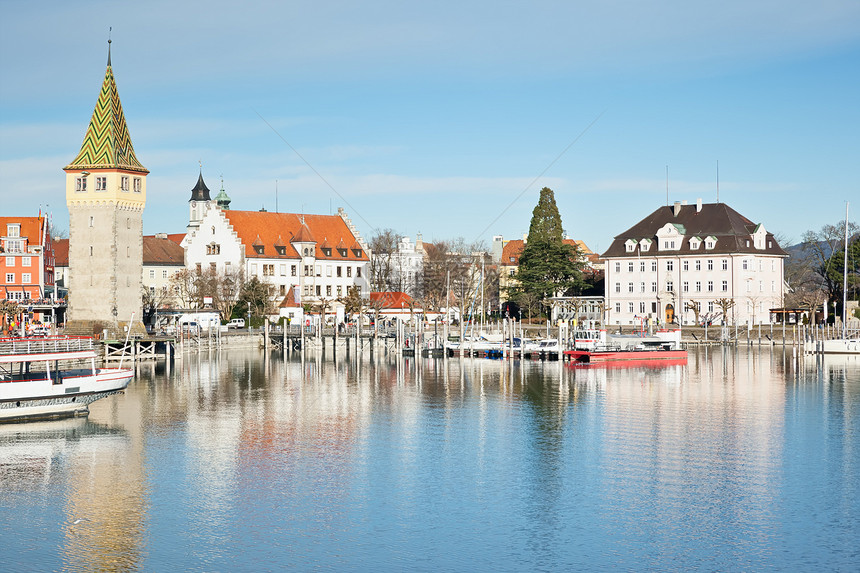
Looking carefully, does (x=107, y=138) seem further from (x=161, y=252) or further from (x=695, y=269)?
(x=695, y=269)

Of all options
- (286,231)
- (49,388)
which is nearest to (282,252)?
(286,231)

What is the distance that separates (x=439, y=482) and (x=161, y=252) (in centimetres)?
10488

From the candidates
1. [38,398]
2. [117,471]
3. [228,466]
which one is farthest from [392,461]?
[38,398]

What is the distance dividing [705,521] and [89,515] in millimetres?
17760

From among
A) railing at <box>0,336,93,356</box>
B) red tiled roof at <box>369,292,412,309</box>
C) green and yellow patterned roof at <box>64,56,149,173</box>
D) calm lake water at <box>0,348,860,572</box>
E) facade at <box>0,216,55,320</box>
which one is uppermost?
green and yellow patterned roof at <box>64,56,149,173</box>

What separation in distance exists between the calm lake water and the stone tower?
27920 millimetres

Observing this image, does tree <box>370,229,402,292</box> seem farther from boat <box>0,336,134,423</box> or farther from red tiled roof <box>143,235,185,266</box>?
boat <box>0,336,134,423</box>

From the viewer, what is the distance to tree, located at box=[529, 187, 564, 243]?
118312 mm

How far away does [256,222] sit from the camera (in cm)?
12862

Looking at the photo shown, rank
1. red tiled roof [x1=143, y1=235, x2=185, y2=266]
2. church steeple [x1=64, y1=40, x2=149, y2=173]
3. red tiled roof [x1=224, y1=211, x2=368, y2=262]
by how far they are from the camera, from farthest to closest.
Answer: red tiled roof [x1=143, y1=235, x2=185, y2=266]
red tiled roof [x1=224, y1=211, x2=368, y2=262]
church steeple [x1=64, y1=40, x2=149, y2=173]

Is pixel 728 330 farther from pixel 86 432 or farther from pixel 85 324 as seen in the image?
pixel 86 432

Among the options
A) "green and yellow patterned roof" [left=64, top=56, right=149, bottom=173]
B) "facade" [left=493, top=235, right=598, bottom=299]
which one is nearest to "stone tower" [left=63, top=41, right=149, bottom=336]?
"green and yellow patterned roof" [left=64, top=56, right=149, bottom=173]

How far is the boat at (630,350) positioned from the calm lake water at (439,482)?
21955 mm

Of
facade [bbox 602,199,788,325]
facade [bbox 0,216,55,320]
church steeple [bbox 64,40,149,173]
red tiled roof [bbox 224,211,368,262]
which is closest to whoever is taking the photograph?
church steeple [bbox 64,40,149,173]
